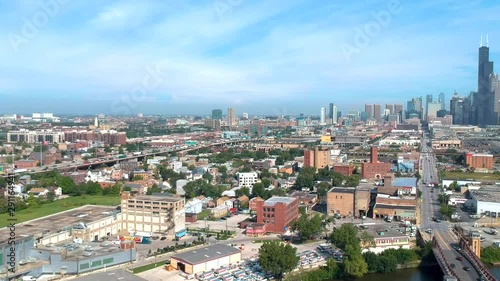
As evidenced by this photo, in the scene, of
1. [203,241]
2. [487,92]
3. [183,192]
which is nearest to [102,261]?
[203,241]

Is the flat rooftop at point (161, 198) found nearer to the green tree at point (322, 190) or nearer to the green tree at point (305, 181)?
the green tree at point (322, 190)

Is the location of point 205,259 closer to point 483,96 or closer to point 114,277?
point 114,277

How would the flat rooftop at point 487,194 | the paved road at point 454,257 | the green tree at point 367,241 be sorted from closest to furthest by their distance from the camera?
the paved road at point 454,257
the green tree at point 367,241
the flat rooftop at point 487,194

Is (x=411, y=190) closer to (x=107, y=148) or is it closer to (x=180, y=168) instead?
(x=180, y=168)

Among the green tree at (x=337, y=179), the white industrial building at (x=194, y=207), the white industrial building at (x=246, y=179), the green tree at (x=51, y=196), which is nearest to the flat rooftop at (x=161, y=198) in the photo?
the white industrial building at (x=194, y=207)

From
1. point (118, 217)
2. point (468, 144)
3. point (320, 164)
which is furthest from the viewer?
point (468, 144)

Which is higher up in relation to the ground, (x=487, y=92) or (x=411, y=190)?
(x=487, y=92)
